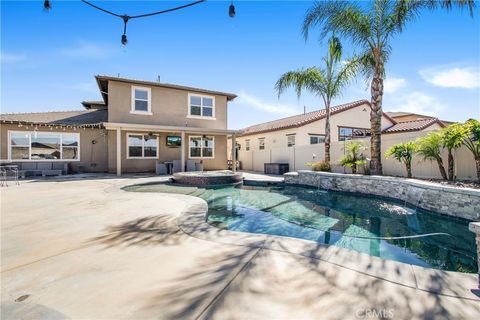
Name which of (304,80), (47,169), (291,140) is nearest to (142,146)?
(47,169)

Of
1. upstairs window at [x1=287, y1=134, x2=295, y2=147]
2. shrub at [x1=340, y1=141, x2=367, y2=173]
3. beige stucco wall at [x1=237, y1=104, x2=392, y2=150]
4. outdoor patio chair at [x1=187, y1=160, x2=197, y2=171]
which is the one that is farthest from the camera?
upstairs window at [x1=287, y1=134, x2=295, y2=147]

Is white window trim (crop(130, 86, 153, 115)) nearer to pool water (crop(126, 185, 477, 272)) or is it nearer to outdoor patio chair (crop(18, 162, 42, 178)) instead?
outdoor patio chair (crop(18, 162, 42, 178))

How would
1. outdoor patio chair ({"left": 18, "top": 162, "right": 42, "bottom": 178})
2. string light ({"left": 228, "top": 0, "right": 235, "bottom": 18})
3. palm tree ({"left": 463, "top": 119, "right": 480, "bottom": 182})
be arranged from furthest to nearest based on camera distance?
1. outdoor patio chair ({"left": 18, "top": 162, "right": 42, "bottom": 178})
2. palm tree ({"left": 463, "top": 119, "right": 480, "bottom": 182})
3. string light ({"left": 228, "top": 0, "right": 235, "bottom": 18})

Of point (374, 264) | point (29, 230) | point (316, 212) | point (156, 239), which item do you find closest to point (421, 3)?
point (316, 212)

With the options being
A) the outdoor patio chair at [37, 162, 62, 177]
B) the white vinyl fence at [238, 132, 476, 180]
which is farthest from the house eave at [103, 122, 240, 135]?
the white vinyl fence at [238, 132, 476, 180]

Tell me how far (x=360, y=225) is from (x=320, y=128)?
46.8ft

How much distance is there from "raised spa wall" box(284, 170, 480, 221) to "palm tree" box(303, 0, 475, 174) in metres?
1.04

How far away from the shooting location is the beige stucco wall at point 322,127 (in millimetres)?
18461

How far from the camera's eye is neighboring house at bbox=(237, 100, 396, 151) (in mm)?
18562

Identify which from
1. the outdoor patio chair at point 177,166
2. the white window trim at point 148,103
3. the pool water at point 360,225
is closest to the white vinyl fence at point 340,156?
the pool water at point 360,225

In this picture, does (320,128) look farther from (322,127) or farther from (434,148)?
(434,148)

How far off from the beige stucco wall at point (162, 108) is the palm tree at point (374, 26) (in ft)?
Answer: 30.8

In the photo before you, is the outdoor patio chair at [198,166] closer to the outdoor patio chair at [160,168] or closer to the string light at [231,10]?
the outdoor patio chair at [160,168]

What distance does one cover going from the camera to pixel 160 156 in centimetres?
1642
